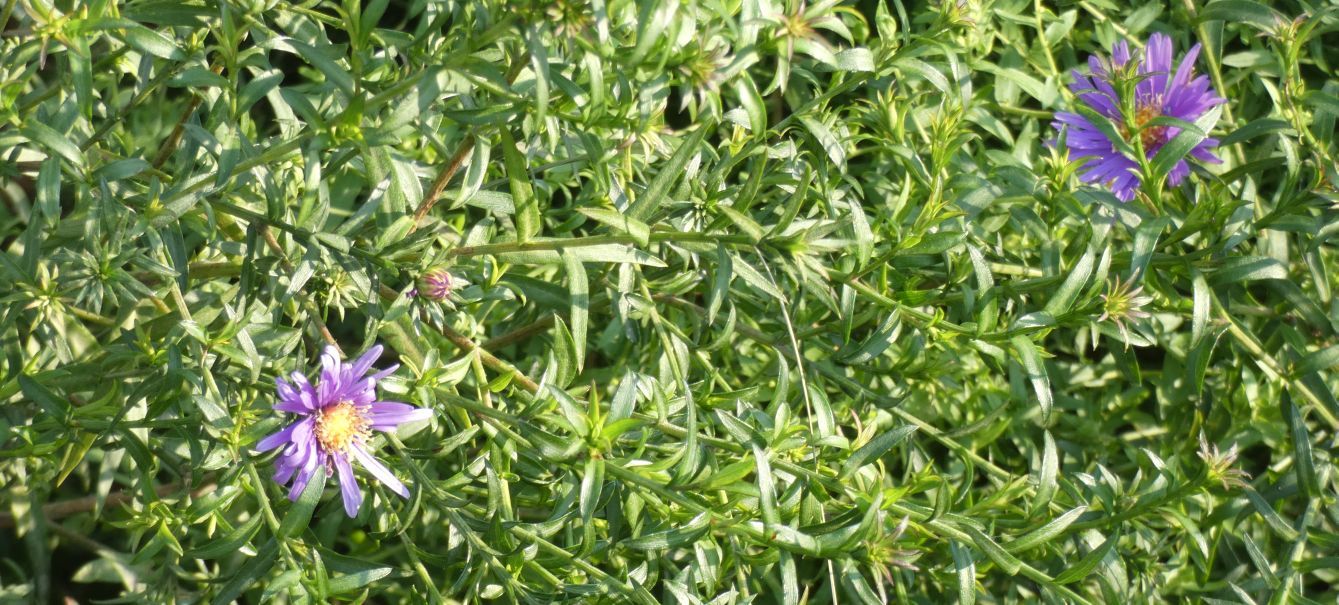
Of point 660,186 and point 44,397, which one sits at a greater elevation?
point 660,186

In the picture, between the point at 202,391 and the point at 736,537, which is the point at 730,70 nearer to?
the point at 736,537

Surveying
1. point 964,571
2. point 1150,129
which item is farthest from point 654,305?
point 1150,129

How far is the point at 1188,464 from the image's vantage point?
178 cm

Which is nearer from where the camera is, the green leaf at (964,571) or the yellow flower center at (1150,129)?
the green leaf at (964,571)

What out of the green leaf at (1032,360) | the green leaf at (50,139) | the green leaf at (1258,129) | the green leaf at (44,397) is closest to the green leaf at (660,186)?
the green leaf at (1032,360)

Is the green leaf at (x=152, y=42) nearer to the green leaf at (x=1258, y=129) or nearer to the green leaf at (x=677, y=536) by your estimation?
the green leaf at (x=677, y=536)

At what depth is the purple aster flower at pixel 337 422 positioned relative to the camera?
47.2 inches

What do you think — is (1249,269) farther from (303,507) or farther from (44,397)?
(44,397)

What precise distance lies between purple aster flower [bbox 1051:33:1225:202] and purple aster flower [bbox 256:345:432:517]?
3.02ft

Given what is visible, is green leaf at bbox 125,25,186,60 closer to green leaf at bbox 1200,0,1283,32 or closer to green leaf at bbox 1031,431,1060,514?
green leaf at bbox 1031,431,1060,514

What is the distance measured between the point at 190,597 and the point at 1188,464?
1.35 m

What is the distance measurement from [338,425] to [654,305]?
0.37 meters

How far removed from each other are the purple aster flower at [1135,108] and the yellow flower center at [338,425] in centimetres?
95

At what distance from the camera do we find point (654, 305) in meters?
1.39
